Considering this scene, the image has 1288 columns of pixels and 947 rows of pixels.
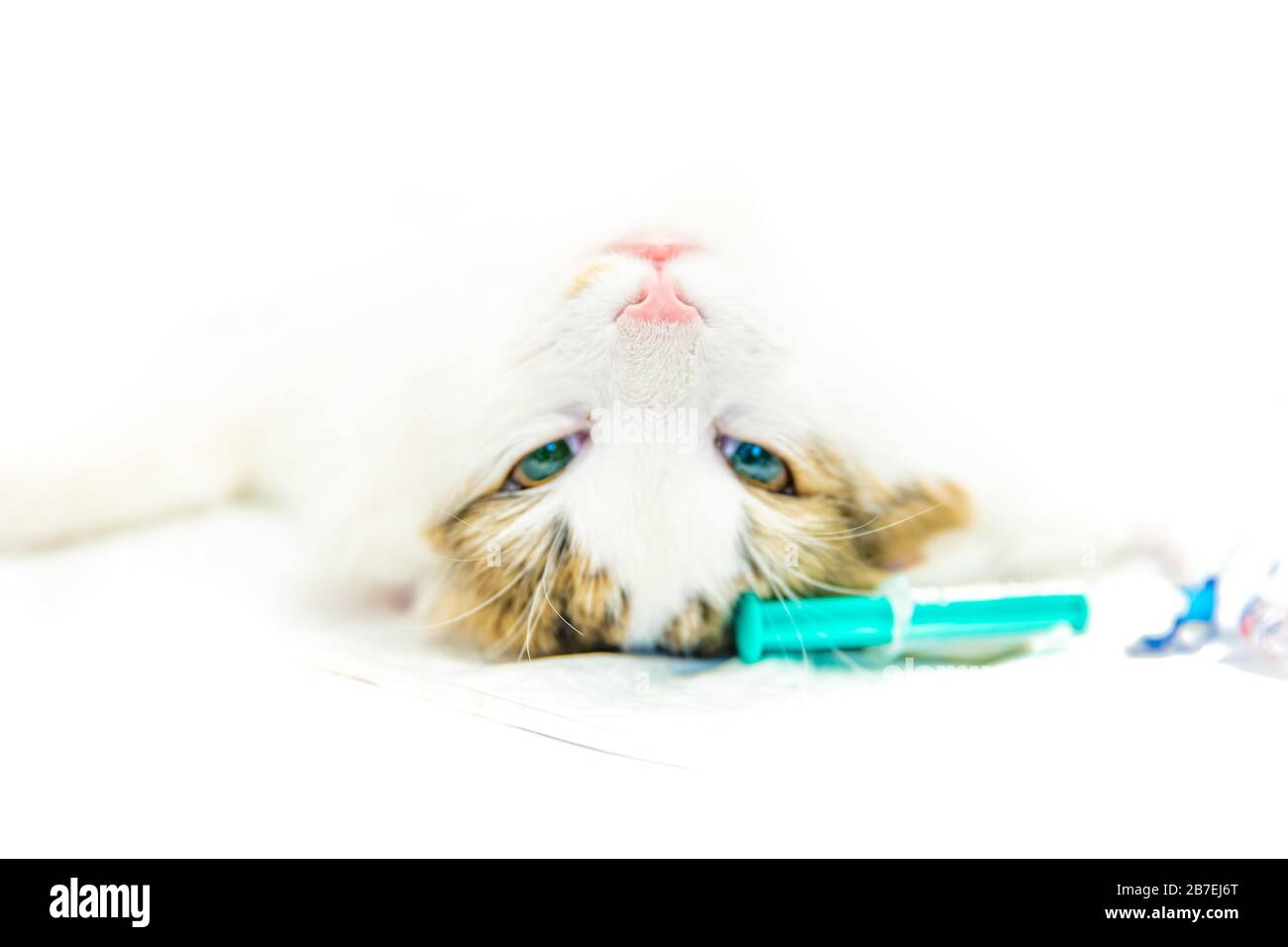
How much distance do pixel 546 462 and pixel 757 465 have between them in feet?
0.58

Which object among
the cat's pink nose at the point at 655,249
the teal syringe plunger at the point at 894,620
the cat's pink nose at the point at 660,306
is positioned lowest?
the teal syringe plunger at the point at 894,620

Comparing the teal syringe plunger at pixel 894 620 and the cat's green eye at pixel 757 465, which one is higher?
the cat's green eye at pixel 757 465

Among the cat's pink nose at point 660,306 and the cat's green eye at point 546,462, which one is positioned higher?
the cat's pink nose at point 660,306

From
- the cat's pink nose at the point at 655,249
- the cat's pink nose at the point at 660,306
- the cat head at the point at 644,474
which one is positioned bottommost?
the cat head at the point at 644,474

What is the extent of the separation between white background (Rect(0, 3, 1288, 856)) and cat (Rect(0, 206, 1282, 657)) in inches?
1.6

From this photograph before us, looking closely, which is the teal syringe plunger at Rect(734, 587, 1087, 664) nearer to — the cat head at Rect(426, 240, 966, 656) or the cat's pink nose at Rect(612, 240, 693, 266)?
the cat head at Rect(426, 240, 966, 656)

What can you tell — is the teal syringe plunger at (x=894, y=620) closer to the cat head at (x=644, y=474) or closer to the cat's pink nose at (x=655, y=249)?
the cat head at (x=644, y=474)

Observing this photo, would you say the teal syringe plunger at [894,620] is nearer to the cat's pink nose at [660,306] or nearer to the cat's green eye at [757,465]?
the cat's green eye at [757,465]

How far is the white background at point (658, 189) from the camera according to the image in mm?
812

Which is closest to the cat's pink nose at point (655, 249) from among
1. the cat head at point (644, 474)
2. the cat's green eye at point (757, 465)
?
the cat head at point (644, 474)

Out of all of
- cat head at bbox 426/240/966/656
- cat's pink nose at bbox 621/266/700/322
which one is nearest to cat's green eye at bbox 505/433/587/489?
cat head at bbox 426/240/966/656

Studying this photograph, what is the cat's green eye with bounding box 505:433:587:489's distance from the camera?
0.79m

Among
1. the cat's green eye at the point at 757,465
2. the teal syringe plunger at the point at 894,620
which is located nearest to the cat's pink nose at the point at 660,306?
the cat's green eye at the point at 757,465

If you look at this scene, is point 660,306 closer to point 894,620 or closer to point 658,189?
point 658,189
